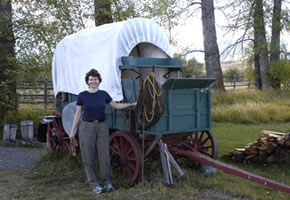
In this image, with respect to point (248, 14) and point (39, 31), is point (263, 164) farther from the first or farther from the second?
point (248, 14)

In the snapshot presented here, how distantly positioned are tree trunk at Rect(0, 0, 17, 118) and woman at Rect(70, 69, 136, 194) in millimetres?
5839

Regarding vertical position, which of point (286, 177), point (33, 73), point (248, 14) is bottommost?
point (286, 177)

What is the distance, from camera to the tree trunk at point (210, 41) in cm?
1770

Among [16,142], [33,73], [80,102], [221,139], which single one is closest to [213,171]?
[80,102]

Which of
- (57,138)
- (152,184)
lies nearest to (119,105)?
(152,184)

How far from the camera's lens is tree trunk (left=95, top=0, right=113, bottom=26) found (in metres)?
12.7

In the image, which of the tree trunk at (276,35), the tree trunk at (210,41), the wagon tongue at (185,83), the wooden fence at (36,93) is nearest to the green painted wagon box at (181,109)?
the wagon tongue at (185,83)

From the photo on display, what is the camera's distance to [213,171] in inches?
255

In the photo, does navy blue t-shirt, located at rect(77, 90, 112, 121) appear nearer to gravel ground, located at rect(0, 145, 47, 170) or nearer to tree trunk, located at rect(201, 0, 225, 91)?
gravel ground, located at rect(0, 145, 47, 170)

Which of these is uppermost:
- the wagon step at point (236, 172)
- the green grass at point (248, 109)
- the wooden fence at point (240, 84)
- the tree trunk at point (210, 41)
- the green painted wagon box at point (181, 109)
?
the tree trunk at point (210, 41)

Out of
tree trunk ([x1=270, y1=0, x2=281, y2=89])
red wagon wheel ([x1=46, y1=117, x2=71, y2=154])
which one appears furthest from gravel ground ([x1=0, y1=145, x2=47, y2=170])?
tree trunk ([x1=270, y1=0, x2=281, y2=89])

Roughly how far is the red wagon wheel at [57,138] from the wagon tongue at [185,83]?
310 centimetres

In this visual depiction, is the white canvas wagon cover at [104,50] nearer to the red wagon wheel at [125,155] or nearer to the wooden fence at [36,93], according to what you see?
the red wagon wheel at [125,155]

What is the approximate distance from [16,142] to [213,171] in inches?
235
